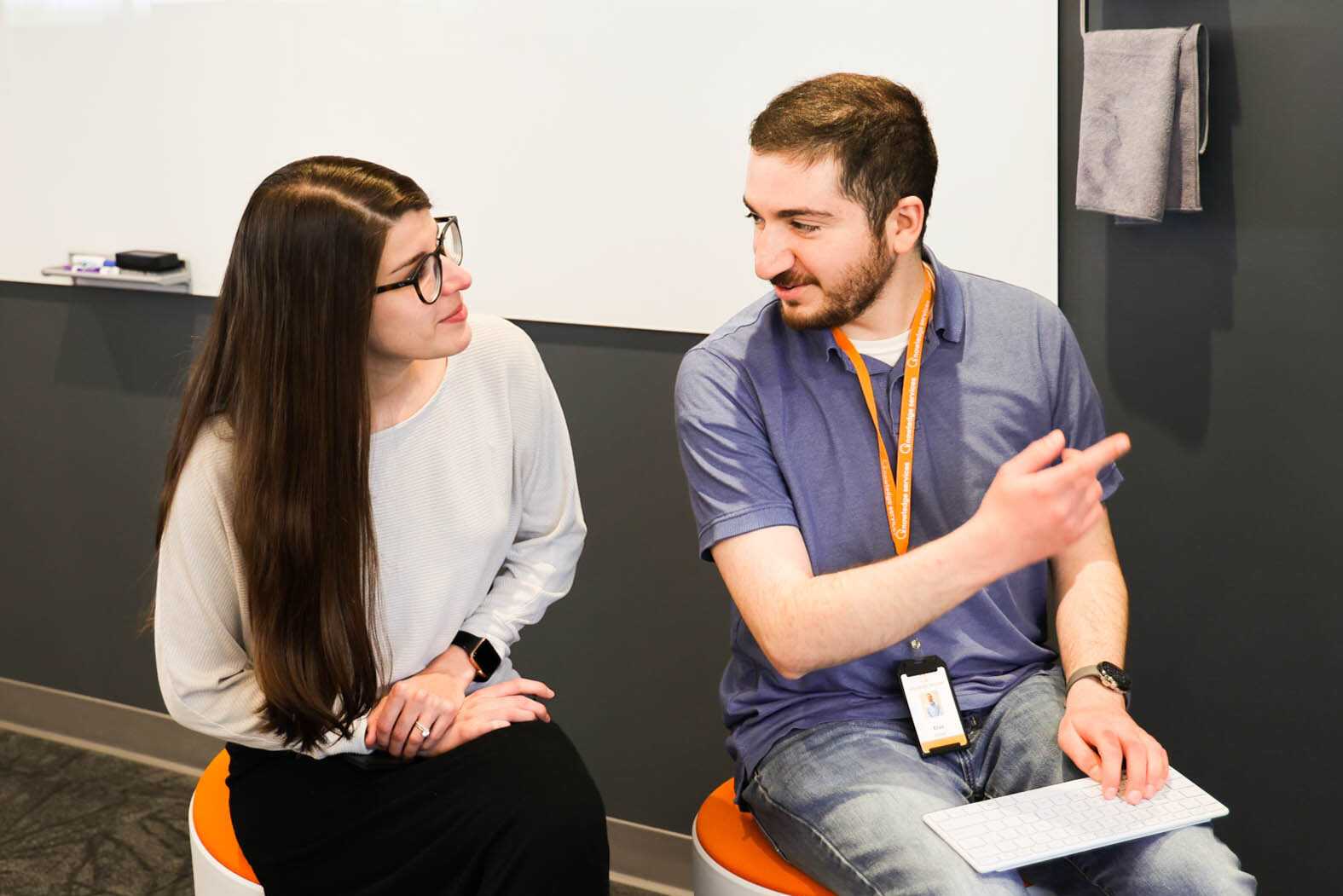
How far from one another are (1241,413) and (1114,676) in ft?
2.07

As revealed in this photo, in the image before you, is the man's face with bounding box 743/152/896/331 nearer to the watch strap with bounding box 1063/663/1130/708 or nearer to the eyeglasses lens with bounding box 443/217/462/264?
the eyeglasses lens with bounding box 443/217/462/264

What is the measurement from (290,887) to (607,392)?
113 centimetres

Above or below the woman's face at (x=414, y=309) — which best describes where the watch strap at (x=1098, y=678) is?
below

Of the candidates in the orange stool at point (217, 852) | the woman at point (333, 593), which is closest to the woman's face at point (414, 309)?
the woman at point (333, 593)

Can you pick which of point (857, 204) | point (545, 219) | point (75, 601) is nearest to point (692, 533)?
point (545, 219)

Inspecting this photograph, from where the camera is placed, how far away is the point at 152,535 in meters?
2.94

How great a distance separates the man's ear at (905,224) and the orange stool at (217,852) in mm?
1108

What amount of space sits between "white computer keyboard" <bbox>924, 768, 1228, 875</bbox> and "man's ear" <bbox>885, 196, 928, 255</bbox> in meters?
0.67

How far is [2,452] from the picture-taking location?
3.12 meters

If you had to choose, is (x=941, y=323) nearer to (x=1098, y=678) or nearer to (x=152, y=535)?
(x=1098, y=678)

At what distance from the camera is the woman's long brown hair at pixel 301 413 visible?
1.56 metres

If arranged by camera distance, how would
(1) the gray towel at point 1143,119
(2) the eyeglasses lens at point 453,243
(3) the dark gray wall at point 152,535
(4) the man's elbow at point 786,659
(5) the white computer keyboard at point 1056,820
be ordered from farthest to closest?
(3) the dark gray wall at point 152,535, (1) the gray towel at point 1143,119, (2) the eyeglasses lens at point 453,243, (4) the man's elbow at point 786,659, (5) the white computer keyboard at point 1056,820

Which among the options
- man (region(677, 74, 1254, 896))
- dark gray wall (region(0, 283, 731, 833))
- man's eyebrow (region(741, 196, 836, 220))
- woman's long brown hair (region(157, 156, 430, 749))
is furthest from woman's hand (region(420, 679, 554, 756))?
dark gray wall (region(0, 283, 731, 833))

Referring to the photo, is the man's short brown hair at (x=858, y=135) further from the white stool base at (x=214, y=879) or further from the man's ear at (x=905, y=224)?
the white stool base at (x=214, y=879)
